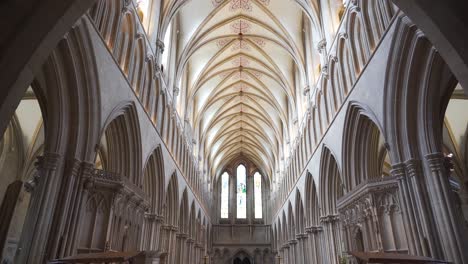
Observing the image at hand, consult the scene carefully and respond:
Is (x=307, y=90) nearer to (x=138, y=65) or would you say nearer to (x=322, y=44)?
(x=322, y=44)

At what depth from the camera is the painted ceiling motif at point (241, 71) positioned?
54.4 feet

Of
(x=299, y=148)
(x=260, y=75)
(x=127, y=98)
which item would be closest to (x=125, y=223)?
(x=127, y=98)

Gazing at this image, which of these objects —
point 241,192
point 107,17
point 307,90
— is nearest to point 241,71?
point 307,90

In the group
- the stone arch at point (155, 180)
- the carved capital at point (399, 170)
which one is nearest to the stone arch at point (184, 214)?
the stone arch at point (155, 180)

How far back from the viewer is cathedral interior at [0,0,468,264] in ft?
15.3

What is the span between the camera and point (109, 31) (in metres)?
8.69

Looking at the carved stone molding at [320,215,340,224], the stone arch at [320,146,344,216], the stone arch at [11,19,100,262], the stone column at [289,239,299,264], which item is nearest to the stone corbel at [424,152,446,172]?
the stone arch at [320,146,344,216]

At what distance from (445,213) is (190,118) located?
16898 mm

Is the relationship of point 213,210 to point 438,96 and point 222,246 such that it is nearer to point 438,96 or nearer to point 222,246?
point 222,246

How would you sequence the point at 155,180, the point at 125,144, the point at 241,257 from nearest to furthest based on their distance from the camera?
the point at 125,144 → the point at 155,180 → the point at 241,257

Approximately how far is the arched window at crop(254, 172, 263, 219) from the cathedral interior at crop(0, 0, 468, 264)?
12.3 meters

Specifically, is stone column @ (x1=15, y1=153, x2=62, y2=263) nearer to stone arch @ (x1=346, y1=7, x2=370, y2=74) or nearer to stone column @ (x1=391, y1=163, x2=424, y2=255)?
stone column @ (x1=391, y1=163, x2=424, y2=255)

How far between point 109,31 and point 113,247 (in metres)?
5.58

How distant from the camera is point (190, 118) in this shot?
70.5 feet
